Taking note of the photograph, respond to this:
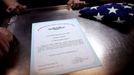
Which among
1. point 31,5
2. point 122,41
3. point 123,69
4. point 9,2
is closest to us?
point 123,69

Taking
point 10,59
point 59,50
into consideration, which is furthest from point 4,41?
point 59,50

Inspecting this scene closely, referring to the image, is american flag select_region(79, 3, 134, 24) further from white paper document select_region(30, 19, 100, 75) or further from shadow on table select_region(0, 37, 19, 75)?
shadow on table select_region(0, 37, 19, 75)

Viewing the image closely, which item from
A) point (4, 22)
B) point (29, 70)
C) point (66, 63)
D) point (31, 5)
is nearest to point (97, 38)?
point (66, 63)

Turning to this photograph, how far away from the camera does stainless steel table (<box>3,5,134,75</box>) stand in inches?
19.6

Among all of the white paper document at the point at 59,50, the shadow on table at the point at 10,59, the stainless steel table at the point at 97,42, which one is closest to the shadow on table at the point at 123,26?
the stainless steel table at the point at 97,42

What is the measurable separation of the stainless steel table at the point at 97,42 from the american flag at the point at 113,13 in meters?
0.04

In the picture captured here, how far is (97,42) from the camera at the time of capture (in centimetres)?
63

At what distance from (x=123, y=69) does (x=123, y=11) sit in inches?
15.0

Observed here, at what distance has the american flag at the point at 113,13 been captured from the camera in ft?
2.41

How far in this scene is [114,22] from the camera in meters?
0.75

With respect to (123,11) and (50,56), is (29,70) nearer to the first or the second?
(50,56)

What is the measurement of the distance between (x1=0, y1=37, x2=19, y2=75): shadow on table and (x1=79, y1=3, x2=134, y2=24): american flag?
43 cm

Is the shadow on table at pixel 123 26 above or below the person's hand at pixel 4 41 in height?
above

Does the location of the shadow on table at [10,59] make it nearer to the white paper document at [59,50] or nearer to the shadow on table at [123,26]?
the white paper document at [59,50]
